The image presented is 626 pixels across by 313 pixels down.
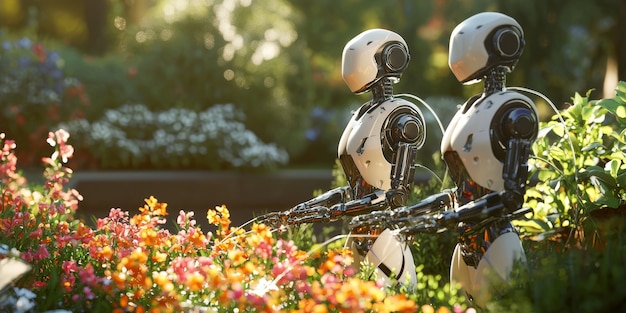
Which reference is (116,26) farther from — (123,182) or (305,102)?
(123,182)

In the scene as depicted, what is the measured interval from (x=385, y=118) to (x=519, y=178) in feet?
3.09

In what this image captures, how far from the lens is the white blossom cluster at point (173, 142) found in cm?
1079


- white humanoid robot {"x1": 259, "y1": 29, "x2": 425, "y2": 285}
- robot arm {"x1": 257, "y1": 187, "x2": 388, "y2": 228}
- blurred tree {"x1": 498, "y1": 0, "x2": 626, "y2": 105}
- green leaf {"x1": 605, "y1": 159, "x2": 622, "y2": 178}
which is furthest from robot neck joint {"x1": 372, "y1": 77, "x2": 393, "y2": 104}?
blurred tree {"x1": 498, "y1": 0, "x2": 626, "y2": 105}

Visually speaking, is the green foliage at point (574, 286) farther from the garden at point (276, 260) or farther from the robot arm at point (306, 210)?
the robot arm at point (306, 210)

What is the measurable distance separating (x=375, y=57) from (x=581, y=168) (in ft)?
5.06

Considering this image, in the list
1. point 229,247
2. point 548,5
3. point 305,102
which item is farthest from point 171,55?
point 229,247

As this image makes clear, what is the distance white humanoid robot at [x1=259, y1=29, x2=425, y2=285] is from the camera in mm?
4258

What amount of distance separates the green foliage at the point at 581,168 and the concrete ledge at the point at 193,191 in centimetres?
463

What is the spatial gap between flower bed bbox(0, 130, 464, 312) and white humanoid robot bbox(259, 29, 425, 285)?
0.22m

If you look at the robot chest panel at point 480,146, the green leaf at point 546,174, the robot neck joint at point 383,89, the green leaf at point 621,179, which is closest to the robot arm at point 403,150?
the robot neck joint at point 383,89

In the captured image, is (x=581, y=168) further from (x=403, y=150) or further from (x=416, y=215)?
(x=416, y=215)

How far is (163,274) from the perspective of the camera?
3289mm

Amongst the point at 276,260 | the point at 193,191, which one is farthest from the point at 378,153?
the point at 193,191

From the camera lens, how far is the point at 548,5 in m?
15.5
